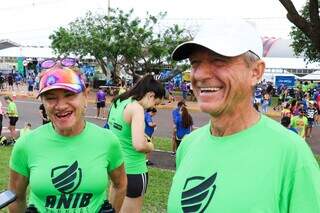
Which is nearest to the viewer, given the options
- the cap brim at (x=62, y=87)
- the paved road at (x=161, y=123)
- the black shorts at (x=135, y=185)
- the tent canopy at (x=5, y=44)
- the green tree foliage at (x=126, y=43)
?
the cap brim at (x=62, y=87)

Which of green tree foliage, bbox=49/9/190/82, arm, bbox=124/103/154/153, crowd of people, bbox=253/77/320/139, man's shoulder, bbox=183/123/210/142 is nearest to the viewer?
man's shoulder, bbox=183/123/210/142

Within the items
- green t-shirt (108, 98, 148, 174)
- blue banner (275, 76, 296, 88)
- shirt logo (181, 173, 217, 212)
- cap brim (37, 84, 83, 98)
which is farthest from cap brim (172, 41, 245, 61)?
blue banner (275, 76, 296, 88)

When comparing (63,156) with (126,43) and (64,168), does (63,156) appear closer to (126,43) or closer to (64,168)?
(64,168)

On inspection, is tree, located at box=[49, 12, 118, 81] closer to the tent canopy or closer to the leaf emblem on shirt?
the tent canopy

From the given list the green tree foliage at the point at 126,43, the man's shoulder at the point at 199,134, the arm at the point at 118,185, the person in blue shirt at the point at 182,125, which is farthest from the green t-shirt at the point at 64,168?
the green tree foliage at the point at 126,43

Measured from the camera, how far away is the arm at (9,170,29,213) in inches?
120

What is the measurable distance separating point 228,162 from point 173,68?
33.2m

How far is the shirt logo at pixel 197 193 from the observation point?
1.93m

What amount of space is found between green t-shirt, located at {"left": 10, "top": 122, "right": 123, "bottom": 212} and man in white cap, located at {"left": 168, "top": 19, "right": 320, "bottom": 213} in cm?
92

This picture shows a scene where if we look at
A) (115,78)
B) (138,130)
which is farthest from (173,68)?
(138,130)

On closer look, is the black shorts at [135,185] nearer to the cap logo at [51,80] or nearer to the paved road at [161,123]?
the cap logo at [51,80]

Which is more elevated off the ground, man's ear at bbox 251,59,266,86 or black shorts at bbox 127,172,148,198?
man's ear at bbox 251,59,266,86

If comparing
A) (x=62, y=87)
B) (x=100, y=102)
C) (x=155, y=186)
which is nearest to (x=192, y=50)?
(x=62, y=87)

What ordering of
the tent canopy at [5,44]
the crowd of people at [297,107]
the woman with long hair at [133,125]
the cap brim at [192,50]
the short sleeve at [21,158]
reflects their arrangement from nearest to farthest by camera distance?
the cap brim at [192,50]
the short sleeve at [21,158]
the woman with long hair at [133,125]
the crowd of people at [297,107]
the tent canopy at [5,44]
